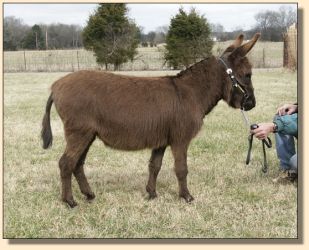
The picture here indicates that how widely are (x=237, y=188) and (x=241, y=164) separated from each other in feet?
3.64

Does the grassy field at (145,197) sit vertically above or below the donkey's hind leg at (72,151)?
below

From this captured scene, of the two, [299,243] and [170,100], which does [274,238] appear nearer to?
[299,243]

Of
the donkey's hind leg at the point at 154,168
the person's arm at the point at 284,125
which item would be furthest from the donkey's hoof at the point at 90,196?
the person's arm at the point at 284,125

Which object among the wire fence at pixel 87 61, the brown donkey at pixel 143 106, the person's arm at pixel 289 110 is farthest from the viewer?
the wire fence at pixel 87 61

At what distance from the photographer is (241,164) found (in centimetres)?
650

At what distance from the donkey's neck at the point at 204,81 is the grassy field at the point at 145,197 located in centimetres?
121

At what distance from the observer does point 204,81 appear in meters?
4.92

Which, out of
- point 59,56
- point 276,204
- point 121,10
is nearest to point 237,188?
point 276,204

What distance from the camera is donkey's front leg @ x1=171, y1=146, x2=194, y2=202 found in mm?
4824

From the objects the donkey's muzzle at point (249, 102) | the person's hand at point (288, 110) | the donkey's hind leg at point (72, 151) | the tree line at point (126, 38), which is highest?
the tree line at point (126, 38)

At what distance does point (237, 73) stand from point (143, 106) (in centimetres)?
119

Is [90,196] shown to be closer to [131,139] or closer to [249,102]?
[131,139]

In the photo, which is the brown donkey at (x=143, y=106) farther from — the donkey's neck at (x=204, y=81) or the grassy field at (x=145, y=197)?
the grassy field at (x=145, y=197)

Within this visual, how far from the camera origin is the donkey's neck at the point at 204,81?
4910 mm
